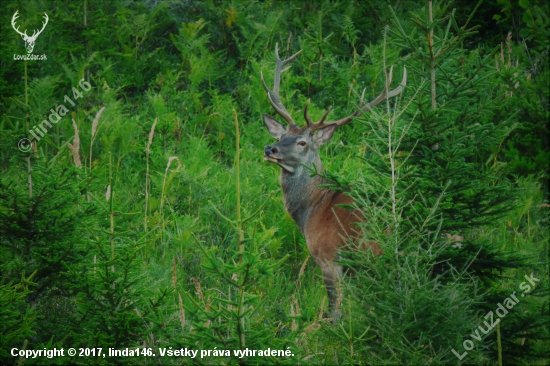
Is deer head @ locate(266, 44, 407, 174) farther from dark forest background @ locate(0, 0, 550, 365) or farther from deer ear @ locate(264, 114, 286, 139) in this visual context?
dark forest background @ locate(0, 0, 550, 365)

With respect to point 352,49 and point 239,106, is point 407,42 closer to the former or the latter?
point 239,106

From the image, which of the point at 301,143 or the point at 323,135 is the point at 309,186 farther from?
the point at 323,135

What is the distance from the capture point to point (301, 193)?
23.2 ft

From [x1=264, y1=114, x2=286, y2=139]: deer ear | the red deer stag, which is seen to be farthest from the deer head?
[x1=264, y1=114, x2=286, y2=139]: deer ear

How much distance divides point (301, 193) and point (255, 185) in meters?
0.94

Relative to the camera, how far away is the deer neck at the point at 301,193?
22.8 feet

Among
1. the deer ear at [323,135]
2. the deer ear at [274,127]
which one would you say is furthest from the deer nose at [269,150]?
the deer ear at [274,127]

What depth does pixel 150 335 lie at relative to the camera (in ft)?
14.4

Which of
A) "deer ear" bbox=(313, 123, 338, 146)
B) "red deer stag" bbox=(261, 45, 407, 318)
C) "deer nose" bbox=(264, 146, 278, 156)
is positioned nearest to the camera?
"red deer stag" bbox=(261, 45, 407, 318)

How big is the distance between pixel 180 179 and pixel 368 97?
3.23 meters

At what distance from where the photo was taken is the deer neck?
22.8 feet

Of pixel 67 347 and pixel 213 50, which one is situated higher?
pixel 213 50

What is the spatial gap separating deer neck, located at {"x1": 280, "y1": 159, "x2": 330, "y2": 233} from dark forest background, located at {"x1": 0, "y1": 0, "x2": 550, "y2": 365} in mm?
269

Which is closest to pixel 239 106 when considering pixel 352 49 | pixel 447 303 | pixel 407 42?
pixel 352 49
